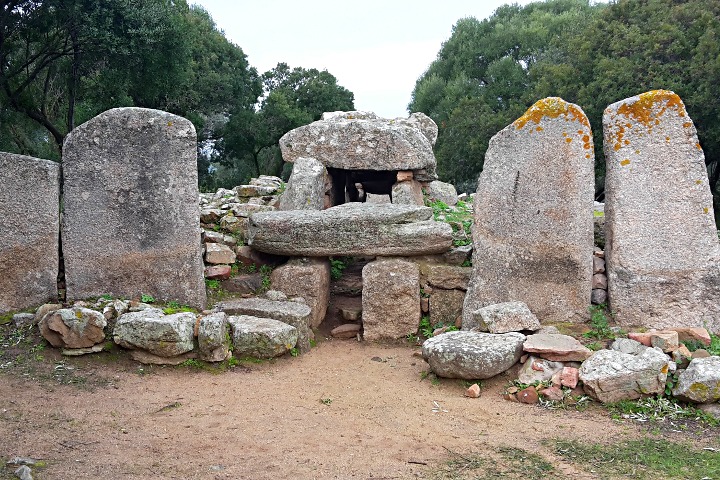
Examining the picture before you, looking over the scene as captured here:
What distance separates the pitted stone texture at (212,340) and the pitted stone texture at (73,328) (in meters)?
1.02

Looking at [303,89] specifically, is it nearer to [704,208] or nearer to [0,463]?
[704,208]

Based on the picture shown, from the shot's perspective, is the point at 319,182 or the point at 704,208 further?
the point at 319,182

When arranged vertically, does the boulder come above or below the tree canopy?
below

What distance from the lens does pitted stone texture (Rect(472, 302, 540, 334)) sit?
6.94 meters

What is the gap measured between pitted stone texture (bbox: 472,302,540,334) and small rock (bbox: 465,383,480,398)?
2.75 feet

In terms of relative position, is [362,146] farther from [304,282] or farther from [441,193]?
[304,282]

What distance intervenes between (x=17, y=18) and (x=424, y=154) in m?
8.16

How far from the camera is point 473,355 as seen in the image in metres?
6.32

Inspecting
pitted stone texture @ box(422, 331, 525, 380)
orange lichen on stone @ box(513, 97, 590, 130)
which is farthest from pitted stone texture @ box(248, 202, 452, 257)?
pitted stone texture @ box(422, 331, 525, 380)

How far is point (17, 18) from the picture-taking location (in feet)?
41.2

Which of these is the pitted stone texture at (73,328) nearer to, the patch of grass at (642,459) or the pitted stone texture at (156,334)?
the pitted stone texture at (156,334)

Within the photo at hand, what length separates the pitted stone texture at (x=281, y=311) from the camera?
7.49m

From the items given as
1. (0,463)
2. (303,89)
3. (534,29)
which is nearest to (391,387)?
(0,463)

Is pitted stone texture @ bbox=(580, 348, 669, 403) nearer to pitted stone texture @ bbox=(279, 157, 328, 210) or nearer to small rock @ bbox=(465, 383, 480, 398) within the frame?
small rock @ bbox=(465, 383, 480, 398)
